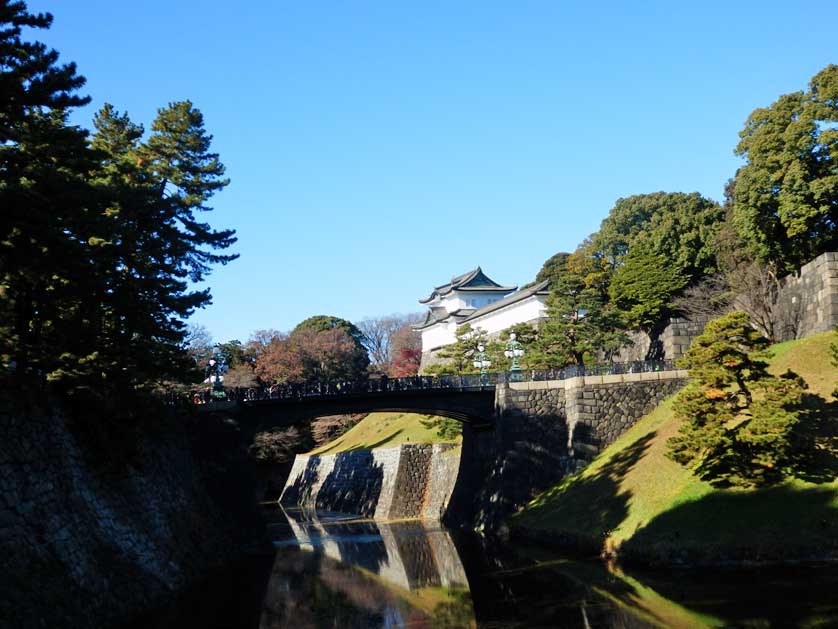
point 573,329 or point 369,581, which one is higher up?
point 573,329

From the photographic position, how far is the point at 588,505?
34875mm

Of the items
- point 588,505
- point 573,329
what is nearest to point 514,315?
point 573,329

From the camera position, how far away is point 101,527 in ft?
75.4

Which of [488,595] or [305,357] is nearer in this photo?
[488,595]

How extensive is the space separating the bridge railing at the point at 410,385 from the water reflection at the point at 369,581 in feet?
24.8

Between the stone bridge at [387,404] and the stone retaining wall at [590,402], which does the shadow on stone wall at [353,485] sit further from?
the stone retaining wall at [590,402]

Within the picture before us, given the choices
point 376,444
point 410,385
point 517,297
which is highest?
point 517,297

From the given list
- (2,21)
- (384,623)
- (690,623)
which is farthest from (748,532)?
(2,21)

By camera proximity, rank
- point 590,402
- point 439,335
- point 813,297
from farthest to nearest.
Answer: point 439,335
point 590,402
point 813,297

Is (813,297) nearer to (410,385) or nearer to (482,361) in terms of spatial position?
(410,385)

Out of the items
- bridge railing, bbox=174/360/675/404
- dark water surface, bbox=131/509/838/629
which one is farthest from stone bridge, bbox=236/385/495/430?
dark water surface, bbox=131/509/838/629

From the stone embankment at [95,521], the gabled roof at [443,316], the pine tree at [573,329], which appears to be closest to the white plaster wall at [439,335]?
the gabled roof at [443,316]

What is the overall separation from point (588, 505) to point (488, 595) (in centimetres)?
1085

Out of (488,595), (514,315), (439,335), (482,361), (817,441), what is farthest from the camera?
(439,335)
